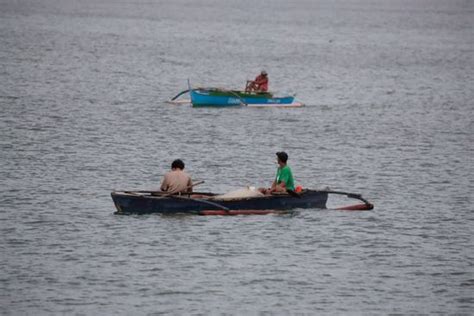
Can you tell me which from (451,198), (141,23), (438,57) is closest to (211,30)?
(141,23)

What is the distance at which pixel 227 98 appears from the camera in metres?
57.0

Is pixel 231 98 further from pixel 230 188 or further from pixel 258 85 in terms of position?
pixel 230 188

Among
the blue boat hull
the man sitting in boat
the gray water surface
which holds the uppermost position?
the man sitting in boat

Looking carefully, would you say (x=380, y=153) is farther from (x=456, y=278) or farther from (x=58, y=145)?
(x=456, y=278)

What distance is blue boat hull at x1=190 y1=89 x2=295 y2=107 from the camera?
2237 inches

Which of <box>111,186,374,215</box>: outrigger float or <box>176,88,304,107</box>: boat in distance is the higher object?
<box>176,88,304,107</box>: boat in distance

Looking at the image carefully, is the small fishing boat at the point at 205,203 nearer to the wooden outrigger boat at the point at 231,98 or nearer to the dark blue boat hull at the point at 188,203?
the dark blue boat hull at the point at 188,203

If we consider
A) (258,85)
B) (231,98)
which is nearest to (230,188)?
(231,98)

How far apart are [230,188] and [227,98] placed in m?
20.6

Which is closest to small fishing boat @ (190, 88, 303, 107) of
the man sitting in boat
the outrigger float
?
the man sitting in boat

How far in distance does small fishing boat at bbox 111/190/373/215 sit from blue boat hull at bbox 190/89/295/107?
83.7 feet

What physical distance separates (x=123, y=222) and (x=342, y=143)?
62.1 ft

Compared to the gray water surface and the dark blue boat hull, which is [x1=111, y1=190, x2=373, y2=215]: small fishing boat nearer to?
the dark blue boat hull

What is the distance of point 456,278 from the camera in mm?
27047
